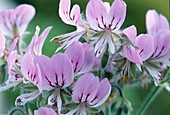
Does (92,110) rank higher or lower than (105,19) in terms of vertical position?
lower

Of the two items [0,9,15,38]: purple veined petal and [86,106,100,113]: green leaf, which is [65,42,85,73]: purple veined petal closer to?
[86,106,100,113]: green leaf

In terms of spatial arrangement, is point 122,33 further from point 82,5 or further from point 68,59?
point 82,5

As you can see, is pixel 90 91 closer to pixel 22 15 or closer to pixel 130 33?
pixel 130 33

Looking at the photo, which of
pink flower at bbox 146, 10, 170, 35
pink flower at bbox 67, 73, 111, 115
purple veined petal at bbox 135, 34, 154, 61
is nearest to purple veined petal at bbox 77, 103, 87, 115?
pink flower at bbox 67, 73, 111, 115

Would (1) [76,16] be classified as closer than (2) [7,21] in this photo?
Yes

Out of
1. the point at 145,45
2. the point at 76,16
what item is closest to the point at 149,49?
the point at 145,45

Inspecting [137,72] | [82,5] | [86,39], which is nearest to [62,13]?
[86,39]
